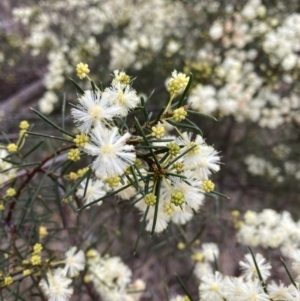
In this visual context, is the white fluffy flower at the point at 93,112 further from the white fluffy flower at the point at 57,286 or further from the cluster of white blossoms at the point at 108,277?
the cluster of white blossoms at the point at 108,277

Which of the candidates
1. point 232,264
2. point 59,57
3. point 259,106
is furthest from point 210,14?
point 232,264

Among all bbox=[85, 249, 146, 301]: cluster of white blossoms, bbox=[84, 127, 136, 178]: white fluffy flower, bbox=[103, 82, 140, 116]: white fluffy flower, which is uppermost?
bbox=[103, 82, 140, 116]: white fluffy flower

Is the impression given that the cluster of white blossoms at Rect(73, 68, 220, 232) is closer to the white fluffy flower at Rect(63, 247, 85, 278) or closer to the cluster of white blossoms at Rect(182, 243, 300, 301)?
the cluster of white blossoms at Rect(182, 243, 300, 301)

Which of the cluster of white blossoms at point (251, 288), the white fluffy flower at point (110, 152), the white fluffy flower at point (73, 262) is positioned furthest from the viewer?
the white fluffy flower at point (73, 262)

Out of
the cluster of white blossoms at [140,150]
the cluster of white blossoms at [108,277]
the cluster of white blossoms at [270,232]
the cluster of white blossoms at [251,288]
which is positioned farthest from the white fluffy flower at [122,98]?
the cluster of white blossoms at [270,232]

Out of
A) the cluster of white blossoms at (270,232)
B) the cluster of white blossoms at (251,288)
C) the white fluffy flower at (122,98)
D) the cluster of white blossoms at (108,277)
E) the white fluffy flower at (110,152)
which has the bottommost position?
the cluster of white blossoms at (251,288)

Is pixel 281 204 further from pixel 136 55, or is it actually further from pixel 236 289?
pixel 236 289

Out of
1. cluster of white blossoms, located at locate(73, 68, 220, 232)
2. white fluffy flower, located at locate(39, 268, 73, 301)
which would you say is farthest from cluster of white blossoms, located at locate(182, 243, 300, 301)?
white fluffy flower, located at locate(39, 268, 73, 301)

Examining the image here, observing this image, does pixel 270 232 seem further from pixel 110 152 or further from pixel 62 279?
pixel 110 152
